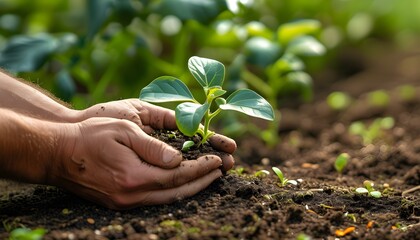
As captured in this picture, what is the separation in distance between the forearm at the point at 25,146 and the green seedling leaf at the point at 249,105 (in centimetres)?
52

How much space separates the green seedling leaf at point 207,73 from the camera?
2.15 meters

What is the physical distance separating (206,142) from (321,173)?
67 centimetres

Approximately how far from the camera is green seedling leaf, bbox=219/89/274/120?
2045mm

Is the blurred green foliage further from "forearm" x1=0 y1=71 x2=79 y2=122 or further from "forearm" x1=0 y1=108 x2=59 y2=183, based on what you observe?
"forearm" x1=0 y1=108 x2=59 y2=183

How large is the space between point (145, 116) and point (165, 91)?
0.17m

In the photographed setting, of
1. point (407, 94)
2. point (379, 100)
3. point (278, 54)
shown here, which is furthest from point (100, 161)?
point (407, 94)

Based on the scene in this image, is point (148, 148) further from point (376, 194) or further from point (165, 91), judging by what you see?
point (376, 194)

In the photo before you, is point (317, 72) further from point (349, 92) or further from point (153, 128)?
point (153, 128)

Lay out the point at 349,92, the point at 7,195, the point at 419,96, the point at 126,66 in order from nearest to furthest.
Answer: the point at 7,195 → the point at 126,66 → the point at 419,96 → the point at 349,92

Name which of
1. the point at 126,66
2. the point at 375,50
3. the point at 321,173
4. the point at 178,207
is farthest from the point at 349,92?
the point at 178,207

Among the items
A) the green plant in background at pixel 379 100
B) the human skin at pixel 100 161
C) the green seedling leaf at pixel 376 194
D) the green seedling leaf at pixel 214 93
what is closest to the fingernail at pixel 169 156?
the human skin at pixel 100 161

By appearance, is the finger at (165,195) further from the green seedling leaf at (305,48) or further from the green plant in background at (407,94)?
the green plant in background at (407,94)

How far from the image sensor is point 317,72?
5191mm

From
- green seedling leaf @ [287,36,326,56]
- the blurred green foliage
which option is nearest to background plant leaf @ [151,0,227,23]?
the blurred green foliage
